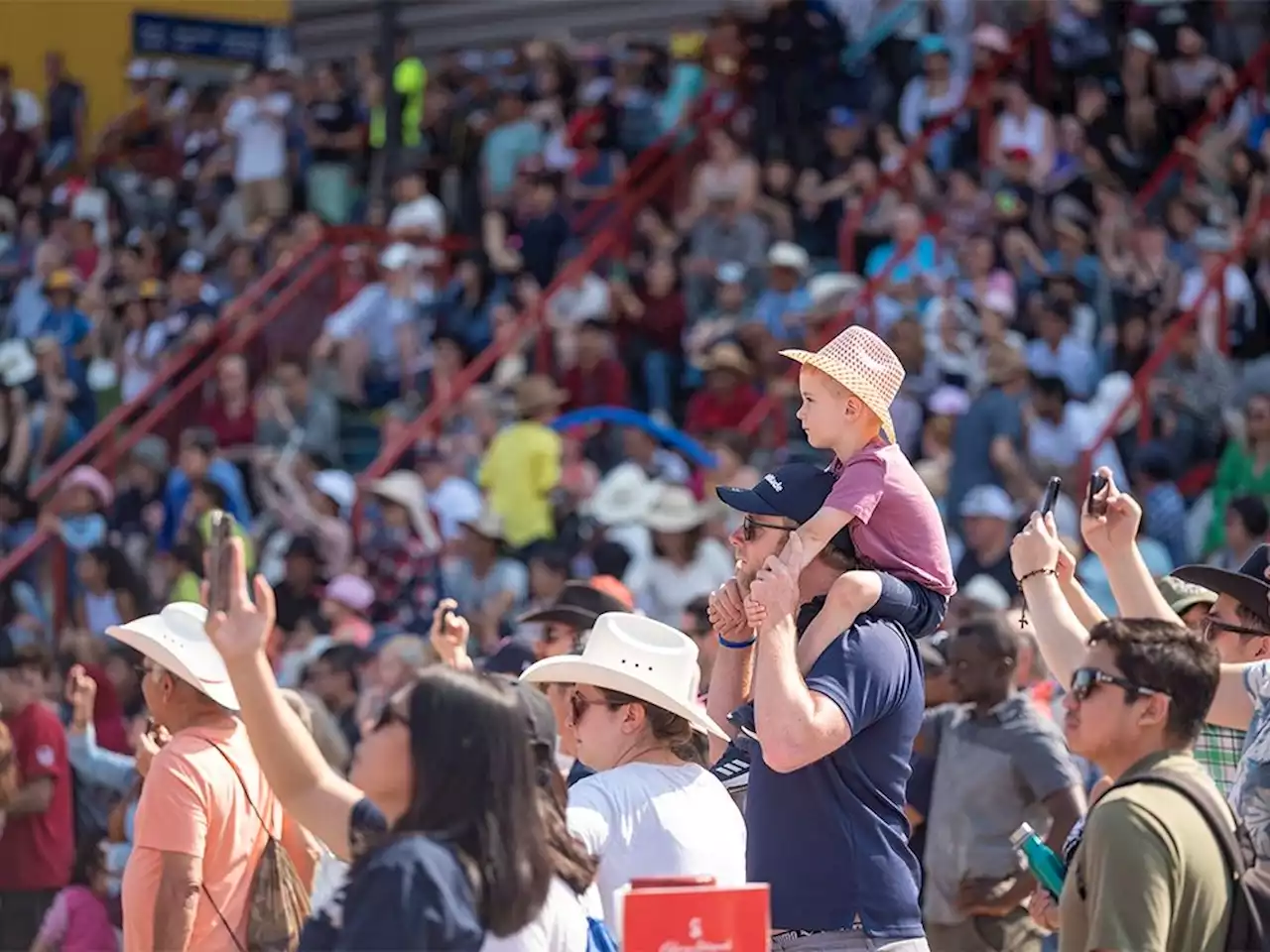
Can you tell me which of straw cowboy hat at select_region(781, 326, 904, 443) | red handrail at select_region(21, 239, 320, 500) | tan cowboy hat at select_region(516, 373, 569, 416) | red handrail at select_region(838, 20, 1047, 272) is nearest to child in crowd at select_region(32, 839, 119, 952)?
straw cowboy hat at select_region(781, 326, 904, 443)

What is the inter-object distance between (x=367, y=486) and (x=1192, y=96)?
655cm

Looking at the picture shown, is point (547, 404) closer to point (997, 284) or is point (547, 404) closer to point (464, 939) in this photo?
point (997, 284)

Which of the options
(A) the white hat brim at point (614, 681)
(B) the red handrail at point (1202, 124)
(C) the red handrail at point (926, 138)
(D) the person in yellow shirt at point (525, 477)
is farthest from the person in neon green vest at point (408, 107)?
(A) the white hat brim at point (614, 681)

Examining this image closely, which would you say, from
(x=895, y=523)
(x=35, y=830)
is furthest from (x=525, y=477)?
(x=895, y=523)

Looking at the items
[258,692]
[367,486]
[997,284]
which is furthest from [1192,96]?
[258,692]

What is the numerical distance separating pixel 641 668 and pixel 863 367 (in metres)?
0.80

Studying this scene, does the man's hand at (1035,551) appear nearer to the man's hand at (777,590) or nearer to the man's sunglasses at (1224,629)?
the man's hand at (777,590)

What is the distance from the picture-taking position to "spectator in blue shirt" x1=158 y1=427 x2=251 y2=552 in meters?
13.9

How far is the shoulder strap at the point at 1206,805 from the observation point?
152 inches

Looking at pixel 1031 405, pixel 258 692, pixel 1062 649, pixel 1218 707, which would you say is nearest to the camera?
pixel 258 692

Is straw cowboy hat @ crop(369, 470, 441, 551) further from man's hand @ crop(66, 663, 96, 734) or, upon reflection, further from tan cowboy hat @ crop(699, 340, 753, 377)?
man's hand @ crop(66, 663, 96, 734)

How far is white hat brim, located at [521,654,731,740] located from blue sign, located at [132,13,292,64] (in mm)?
17438

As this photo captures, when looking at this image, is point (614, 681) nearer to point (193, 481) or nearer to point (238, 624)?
point (238, 624)

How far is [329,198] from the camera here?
1905 centimetres
